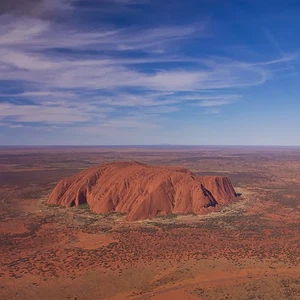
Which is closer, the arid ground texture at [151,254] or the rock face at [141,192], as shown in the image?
the arid ground texture at [151,254]

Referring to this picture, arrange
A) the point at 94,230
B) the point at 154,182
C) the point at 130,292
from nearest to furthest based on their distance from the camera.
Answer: the point at 130,292 → the point at 94,230 → the point at 154,182

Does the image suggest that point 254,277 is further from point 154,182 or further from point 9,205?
point 9,205

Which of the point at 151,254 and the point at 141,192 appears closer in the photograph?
the point at 151,254

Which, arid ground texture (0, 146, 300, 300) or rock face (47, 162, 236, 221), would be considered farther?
rock face (47, 162, 236, 221)

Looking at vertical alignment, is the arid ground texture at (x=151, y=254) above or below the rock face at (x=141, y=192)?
below

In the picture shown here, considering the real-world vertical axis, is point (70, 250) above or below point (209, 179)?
below

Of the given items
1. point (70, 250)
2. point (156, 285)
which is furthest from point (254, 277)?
point (70, 250)

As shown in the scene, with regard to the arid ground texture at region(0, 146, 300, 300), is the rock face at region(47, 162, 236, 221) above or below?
above

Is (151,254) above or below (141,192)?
below
